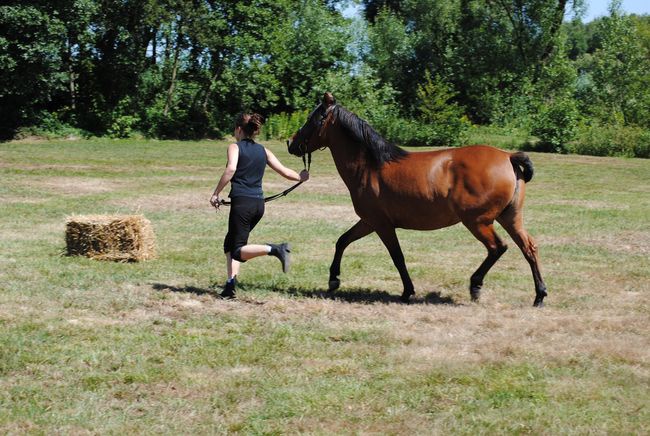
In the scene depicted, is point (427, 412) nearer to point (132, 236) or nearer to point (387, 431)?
point (387, 431)

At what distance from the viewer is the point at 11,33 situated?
31.0 m

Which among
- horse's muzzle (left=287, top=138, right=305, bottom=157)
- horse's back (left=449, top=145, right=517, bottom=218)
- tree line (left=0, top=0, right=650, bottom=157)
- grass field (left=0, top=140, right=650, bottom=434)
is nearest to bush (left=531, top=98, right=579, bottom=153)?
tree line (left=0, top=0, right=650, bottom=157)

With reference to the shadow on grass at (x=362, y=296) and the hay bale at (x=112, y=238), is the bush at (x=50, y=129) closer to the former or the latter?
the hay bale at (x=112, y=238)

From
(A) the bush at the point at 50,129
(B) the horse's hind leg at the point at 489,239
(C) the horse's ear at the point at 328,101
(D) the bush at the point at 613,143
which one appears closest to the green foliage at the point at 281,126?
(A) the bush at the point at 50,129

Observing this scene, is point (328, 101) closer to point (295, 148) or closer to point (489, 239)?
point (295, 148)

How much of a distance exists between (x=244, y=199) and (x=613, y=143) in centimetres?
2937

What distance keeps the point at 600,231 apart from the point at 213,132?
27.0m

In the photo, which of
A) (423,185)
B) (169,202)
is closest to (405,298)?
(423,185)

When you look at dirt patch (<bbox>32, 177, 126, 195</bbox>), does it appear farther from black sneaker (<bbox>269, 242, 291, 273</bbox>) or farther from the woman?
black sneaker (<bbox>269, 242, 291, 273</bbox>)

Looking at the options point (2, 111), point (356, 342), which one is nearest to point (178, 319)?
point (356, 342)

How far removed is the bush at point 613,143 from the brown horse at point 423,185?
2749 centimetres

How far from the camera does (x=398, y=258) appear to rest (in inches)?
366

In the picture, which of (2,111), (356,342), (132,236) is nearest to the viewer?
(356,342)

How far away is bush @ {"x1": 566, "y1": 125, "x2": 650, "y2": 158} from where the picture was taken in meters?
34.8
